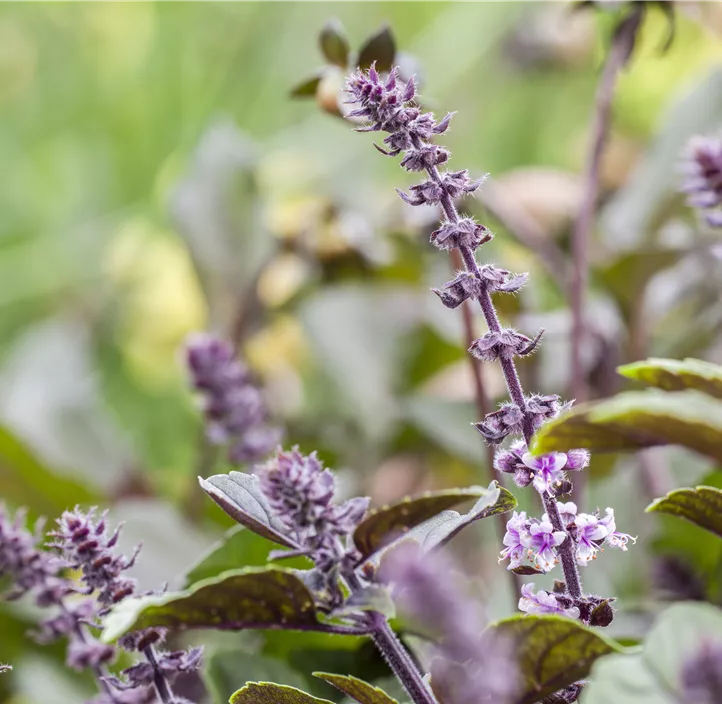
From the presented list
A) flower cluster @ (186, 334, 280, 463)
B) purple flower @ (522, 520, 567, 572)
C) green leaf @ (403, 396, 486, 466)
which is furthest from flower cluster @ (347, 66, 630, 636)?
green leaf @ (403, 396, 486, 466)

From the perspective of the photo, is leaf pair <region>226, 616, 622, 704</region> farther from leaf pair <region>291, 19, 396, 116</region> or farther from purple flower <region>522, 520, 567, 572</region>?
leaf pair <region>291, 19, 396, 116</region>

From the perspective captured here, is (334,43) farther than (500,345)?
Yes

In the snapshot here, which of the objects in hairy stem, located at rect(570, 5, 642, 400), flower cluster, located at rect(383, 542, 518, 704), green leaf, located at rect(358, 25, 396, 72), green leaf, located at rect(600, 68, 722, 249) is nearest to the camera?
flower cluster, located at rect(383, 542, 518, 704)

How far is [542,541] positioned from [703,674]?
0.06m

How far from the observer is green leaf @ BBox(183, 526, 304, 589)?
0.35 meters

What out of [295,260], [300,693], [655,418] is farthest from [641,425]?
[295,260]

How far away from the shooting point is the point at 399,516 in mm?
235

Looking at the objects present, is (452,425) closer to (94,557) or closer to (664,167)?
(664,167)

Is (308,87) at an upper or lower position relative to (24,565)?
upper

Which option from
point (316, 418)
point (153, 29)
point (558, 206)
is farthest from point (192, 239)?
point (153, 29)

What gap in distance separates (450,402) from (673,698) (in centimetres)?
44

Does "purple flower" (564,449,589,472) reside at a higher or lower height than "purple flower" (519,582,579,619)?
higher

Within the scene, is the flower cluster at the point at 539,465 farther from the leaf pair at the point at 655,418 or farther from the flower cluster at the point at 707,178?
the flower cluster at the point at 707,178

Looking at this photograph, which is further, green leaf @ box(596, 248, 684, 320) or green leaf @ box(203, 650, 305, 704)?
green leaf @ box(596, 248, 684, 320)
